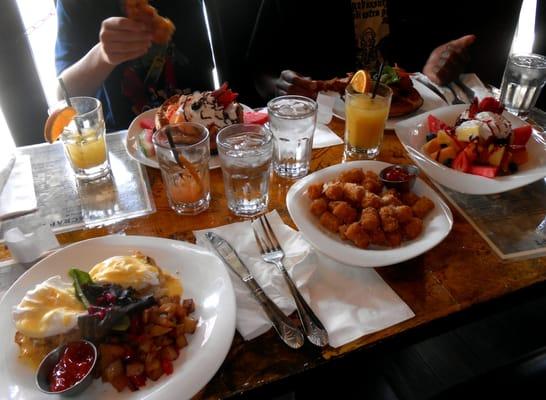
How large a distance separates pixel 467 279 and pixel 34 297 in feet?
3.24

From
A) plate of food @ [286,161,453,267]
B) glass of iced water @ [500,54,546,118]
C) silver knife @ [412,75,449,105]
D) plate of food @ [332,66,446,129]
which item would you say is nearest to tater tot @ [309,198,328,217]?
plate of food @ [286,161,453,267]

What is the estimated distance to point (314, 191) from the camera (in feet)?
4.00

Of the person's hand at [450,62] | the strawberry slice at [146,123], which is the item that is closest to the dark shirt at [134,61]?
the strawberry slice at [146,123]

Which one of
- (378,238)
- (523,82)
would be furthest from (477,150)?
(523,82)

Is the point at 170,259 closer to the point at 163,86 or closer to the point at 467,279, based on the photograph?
the point at 467,279

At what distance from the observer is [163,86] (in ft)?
7.26

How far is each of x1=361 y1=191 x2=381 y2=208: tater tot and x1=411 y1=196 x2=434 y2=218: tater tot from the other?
0.34 feet

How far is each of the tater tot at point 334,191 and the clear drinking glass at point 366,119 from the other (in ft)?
1.25

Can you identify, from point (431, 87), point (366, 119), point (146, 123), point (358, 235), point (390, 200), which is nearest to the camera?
point (358, 235)

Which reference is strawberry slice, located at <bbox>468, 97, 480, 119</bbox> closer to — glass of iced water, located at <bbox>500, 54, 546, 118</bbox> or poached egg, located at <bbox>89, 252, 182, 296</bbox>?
glass of iced water, located at <bbox>500, 54, 546, 118</bbox>

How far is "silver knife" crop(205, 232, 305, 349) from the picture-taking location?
0.88 metres

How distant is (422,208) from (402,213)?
0.08 m

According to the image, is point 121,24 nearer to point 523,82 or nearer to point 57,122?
point 57,122

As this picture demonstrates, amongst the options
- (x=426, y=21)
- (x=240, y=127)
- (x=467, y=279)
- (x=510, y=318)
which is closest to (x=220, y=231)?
(x=240, y=127)
